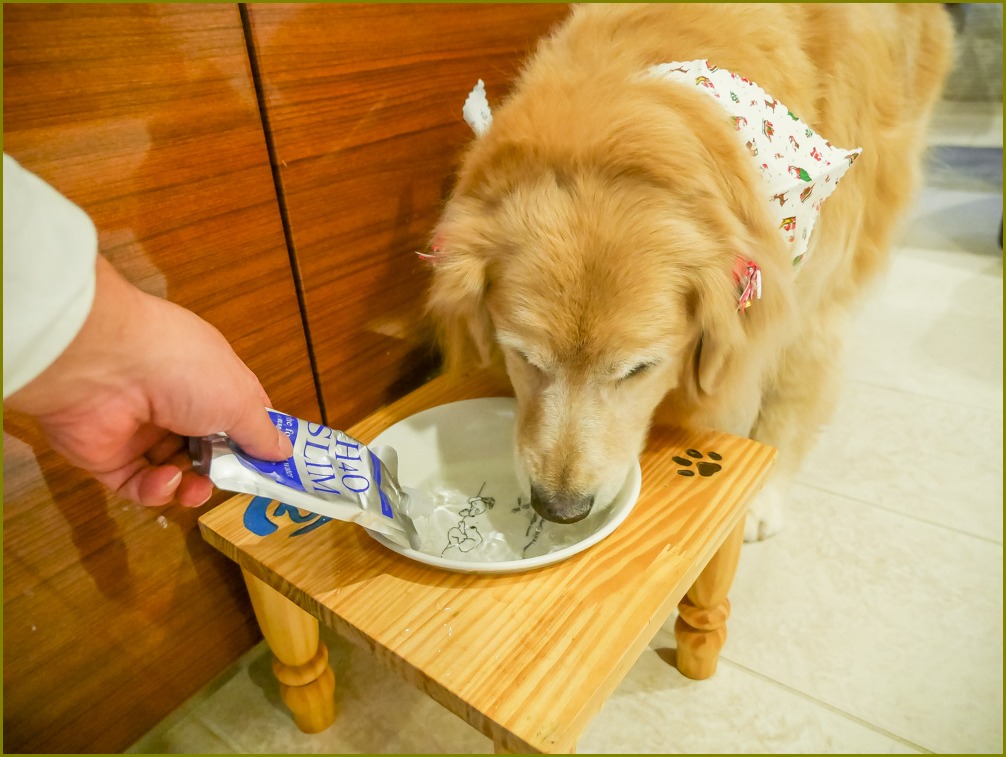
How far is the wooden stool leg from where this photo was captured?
90 centimetres

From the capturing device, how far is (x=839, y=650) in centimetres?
111

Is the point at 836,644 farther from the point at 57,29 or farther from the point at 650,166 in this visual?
the point at 57,29

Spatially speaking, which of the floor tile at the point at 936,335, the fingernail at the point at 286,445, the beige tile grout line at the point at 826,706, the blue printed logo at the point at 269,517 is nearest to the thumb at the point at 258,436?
the fingernail at the point at 286,445

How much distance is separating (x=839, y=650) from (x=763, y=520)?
276 mm

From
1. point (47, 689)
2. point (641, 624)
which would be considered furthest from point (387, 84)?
point (47, 689)

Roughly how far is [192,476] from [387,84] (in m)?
0.65

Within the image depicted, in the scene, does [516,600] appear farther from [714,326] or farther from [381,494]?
[714,326]

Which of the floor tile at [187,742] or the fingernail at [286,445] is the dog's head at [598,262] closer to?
the fingernail at [286,445]

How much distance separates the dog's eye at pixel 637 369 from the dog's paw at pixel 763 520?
0.58 metres

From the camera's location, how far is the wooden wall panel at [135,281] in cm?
68

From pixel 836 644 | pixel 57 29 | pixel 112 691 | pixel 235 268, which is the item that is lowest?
pixel 836 644

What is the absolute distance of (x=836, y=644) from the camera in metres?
1.12

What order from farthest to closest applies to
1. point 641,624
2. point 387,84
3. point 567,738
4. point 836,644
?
point 836,644 → point 387,84 → point 641,624 → point 567,738

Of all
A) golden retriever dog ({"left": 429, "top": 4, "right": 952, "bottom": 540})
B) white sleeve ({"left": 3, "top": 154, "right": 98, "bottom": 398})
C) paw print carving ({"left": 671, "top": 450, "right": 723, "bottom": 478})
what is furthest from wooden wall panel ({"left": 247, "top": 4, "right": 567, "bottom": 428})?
paw print carving ({"left": 671, "top": 450, "right": 723, "bottom": 478})
